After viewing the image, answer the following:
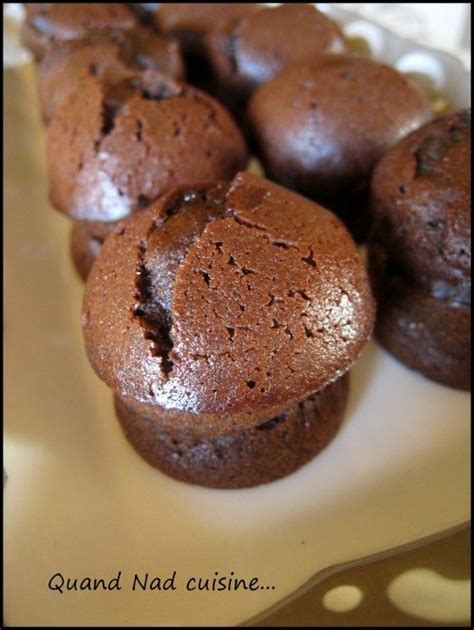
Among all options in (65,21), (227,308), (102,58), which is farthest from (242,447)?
(65,21)

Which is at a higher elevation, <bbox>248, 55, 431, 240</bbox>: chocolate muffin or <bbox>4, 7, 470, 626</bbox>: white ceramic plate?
<bbox>248, 55, 431, 240</bbox>: chocolate muffin

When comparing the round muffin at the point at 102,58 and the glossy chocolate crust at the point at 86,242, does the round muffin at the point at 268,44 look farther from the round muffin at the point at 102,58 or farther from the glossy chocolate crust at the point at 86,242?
the glossy chocolate crust at the point at 86,242

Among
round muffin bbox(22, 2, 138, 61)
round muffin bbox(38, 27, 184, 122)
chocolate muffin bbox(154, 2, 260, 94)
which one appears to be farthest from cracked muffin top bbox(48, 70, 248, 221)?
round muffin bbox(22, 2, 138, 61)

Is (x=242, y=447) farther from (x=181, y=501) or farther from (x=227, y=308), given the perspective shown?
(x=227, y=308)

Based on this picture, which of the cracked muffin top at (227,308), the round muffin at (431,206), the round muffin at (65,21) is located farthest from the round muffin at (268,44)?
the cracked muffin top at (227,308)

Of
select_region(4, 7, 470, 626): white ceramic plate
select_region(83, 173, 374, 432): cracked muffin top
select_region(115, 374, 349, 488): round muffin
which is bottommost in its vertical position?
select_region(4, 7, 470, 626): white ceramic plate

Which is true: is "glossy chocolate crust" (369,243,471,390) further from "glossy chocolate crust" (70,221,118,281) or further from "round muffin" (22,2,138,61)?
"round muffin" (22,2,138,61)
